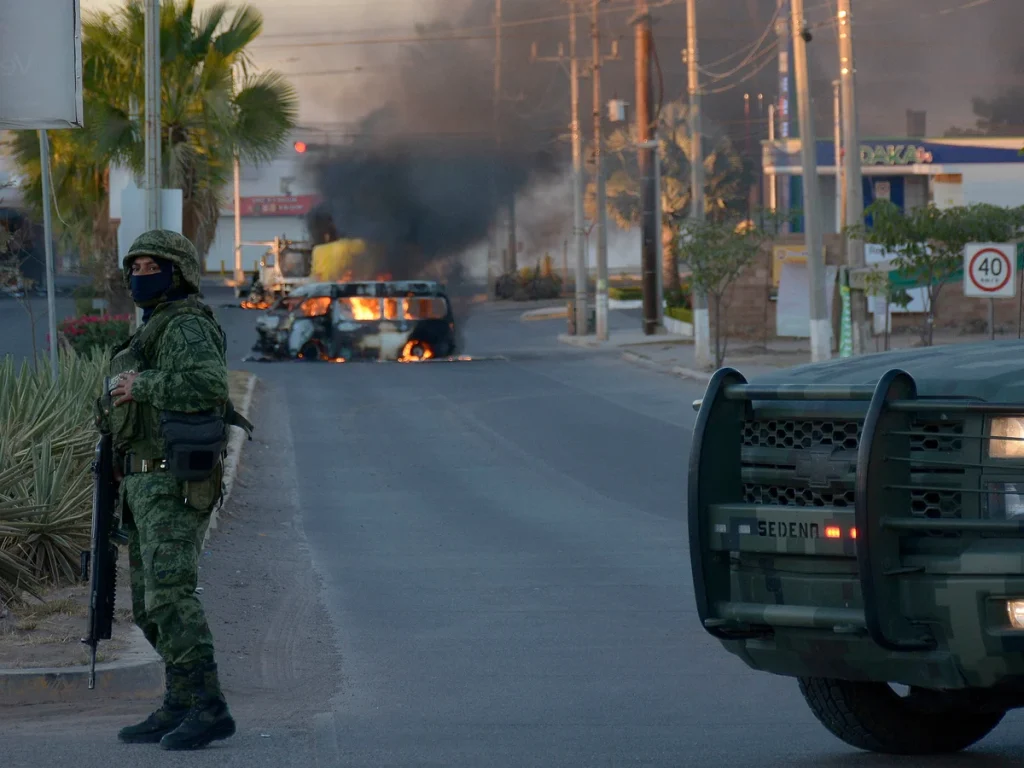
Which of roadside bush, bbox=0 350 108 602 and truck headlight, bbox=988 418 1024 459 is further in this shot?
roadside bush, bbox=0 350 108 602

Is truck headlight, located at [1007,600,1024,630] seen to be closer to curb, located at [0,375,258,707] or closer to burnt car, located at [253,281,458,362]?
curb, located at [0,375,258,707]

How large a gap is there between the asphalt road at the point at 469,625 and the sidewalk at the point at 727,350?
10154mm

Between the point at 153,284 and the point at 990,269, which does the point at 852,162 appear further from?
the point at 153,284

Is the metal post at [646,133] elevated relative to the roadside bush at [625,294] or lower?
elevated

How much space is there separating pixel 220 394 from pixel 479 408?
16797 mm

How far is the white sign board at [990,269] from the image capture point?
60.7 feet

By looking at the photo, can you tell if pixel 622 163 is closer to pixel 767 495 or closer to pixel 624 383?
pixel 624 383

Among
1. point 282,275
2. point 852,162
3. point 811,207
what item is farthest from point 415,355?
point 282,275

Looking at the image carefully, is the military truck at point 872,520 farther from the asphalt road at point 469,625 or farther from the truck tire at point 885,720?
the asphalt road at point 469,625

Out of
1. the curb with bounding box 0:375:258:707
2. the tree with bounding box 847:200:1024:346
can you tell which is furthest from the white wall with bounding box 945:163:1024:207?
the curb with bounding box 0:375:258:707

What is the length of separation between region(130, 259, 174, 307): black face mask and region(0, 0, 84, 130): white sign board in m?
4.90

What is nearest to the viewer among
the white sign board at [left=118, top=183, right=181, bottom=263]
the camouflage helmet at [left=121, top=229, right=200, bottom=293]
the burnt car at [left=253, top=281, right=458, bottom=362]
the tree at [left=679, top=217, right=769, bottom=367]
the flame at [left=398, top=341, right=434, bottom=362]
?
the camouflage helmet at [left=121, top=229, right=200, bottom=293]

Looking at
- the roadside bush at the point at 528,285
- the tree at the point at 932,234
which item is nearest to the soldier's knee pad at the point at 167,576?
the tree at the point at 932,234

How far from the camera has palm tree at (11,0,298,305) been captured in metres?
24.6
